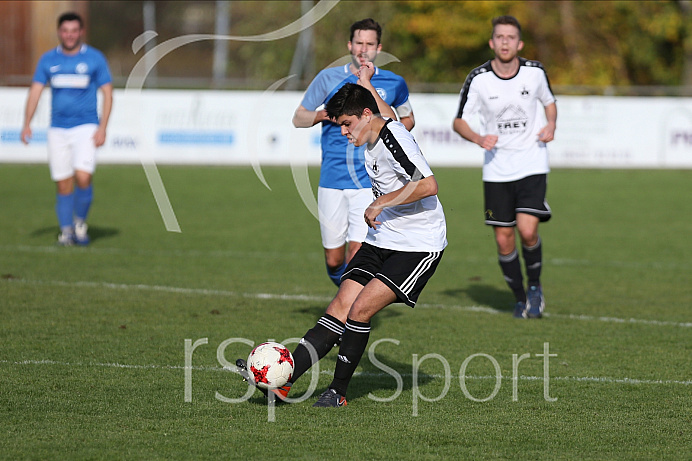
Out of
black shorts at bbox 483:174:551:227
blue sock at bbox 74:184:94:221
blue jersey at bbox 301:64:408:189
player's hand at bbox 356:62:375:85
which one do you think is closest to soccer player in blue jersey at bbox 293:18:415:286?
blue jersey at bbox 301:64:408:189

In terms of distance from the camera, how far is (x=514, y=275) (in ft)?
28.6

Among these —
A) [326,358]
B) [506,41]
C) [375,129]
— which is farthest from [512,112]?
[375,129]

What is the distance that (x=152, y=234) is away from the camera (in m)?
13.5

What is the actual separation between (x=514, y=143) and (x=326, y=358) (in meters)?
2.94

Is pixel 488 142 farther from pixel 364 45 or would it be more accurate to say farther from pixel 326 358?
pixel 326 358

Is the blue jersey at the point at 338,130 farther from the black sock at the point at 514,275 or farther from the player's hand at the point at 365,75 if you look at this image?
the black sock at the point at 514,275

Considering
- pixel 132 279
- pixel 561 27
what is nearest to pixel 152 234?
pixel 132 279

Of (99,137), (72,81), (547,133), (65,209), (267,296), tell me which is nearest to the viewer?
(547,133)

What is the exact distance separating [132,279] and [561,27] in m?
31.1

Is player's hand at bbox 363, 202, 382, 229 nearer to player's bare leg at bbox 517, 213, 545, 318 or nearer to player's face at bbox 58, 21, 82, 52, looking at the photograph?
player's bare leg at bbox 517, 213, 545, 318

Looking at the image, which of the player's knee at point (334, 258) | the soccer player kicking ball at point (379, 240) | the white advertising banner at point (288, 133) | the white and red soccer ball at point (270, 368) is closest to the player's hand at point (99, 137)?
the player's knee at point (334, 258)

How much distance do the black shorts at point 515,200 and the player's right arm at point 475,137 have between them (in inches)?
18.5

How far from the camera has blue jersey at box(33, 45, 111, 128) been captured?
39.6 ft

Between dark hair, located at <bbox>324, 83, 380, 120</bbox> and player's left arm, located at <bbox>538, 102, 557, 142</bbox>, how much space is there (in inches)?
138
